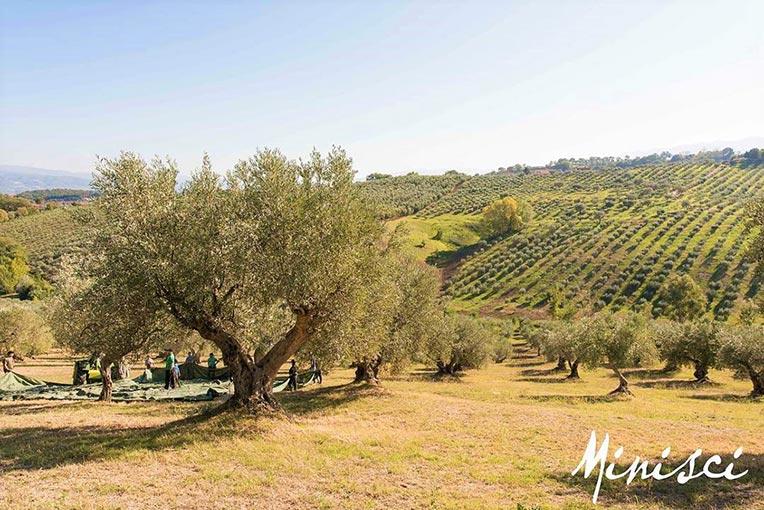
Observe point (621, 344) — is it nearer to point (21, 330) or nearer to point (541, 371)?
point (541, 371)

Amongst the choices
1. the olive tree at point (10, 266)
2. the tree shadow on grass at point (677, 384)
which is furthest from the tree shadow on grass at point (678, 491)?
the olive tree at point (10, 266)

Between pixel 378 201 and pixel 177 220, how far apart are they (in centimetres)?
959

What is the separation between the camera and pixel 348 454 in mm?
17906

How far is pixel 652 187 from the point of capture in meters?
182

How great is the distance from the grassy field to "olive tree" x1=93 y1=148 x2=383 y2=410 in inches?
183

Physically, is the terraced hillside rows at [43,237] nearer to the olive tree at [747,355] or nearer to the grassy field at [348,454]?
the grassy field at [348,454]

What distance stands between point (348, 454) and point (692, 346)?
50.9 meters

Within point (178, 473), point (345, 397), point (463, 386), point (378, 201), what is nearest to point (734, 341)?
point (463, 386)

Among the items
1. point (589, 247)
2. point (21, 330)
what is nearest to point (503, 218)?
point (589, 247)

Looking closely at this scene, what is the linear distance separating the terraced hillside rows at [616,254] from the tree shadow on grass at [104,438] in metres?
92.4

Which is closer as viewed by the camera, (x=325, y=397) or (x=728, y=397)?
(x=325, y=397)

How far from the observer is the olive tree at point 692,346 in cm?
5178

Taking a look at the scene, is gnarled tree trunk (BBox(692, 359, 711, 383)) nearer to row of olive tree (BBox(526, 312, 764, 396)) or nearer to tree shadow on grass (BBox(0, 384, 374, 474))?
row of olive tree (BBox(526, 312, 764, 396))

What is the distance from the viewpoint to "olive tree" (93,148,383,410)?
757 inches
